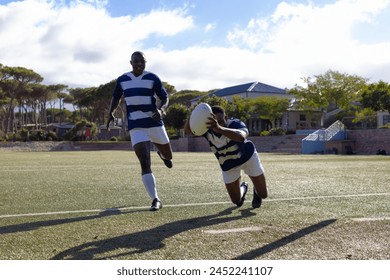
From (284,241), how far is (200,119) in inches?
65.7

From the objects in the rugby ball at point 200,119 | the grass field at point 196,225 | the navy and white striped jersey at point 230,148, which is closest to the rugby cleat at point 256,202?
the grass field at point 196,225

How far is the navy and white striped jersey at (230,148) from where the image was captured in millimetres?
5234

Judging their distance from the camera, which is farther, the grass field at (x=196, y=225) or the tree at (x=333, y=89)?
the tree at (x=333, y=89)

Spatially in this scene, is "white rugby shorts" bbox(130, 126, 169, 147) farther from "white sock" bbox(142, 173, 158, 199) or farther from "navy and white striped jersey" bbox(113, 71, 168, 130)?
"white sock" bbox(142, 173, 158, 199)

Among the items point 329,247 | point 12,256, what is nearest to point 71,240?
point 12,256

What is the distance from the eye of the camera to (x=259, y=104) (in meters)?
62.3

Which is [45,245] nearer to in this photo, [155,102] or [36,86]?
[155,102]

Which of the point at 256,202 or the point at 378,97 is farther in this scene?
the point at 378,97

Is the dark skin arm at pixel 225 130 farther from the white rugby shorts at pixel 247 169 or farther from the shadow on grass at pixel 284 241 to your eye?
the shadow on grass at pixel 284 241

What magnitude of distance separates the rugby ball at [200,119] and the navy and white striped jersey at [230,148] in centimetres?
32

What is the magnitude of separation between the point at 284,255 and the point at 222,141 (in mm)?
2201

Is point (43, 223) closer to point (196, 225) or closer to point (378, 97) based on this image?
point (196, 225)

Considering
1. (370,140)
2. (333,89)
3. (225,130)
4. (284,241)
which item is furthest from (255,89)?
(284,241)

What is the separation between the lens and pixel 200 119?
4.80m
